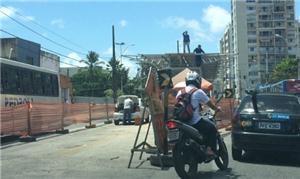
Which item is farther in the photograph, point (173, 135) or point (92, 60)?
point (92, 60)

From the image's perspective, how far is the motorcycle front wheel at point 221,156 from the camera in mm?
9688

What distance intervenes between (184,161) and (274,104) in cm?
342

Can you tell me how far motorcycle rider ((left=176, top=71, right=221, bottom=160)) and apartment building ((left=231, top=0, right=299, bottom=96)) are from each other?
132 meters

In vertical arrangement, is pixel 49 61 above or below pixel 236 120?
above

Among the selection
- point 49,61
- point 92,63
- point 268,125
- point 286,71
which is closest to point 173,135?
point 268,125

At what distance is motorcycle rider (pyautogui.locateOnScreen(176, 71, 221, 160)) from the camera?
923 cm

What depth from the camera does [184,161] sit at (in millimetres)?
8773

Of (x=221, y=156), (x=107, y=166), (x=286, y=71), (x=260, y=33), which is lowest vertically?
(x=107, y=166)

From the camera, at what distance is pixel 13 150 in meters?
14.6

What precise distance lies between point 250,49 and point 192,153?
13982cm

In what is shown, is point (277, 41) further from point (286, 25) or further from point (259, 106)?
point (259, 106)

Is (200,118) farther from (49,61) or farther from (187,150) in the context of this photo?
(49,61)

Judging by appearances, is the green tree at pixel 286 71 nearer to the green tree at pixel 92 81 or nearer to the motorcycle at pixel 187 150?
the green tree at pixel 92 81

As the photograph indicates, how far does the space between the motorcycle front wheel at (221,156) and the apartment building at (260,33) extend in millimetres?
131323
